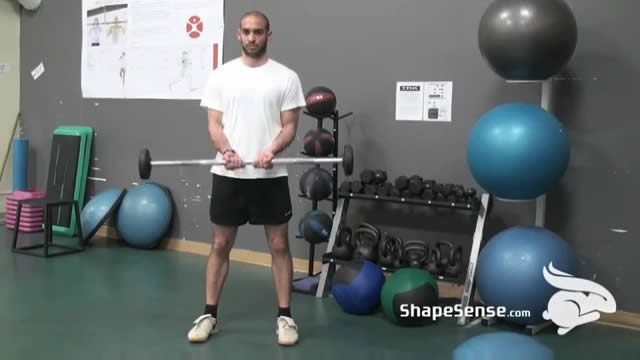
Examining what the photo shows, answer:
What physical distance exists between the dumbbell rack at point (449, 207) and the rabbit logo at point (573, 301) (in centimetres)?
45

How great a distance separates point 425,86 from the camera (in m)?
4.42

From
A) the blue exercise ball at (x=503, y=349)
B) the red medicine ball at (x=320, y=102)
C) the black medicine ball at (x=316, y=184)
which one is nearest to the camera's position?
the blue exercise ball at (x=503, y=349)

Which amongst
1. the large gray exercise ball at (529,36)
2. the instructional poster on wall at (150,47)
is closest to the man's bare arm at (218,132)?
the large gray exercise ball at (529,36)

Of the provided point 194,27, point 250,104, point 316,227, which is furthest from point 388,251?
point 194,27

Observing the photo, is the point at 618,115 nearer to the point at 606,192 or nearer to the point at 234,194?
the point at 606,192

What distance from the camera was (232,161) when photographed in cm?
322

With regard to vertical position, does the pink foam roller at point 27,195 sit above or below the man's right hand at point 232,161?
below

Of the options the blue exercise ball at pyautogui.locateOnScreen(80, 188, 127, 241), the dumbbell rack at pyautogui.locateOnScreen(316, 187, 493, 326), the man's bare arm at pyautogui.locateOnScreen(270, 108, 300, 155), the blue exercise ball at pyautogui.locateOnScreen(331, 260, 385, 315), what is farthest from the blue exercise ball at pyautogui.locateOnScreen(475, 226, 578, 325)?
the blue exercise ball at pyautogui.locateOnScreen(80, 188, 127, 241)

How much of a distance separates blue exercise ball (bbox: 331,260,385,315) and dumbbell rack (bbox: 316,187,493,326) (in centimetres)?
18

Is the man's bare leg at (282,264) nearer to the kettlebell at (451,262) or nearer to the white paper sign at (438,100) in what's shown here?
the kettlebell at (451,262)

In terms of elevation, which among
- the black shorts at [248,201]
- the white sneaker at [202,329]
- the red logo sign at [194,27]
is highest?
the red logo sign at [194,27]

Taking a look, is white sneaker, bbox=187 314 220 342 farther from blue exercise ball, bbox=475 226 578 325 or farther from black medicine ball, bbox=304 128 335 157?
blue exercise ball, bbox=475 226 578 325

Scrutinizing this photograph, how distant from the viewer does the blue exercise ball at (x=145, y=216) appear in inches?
215
